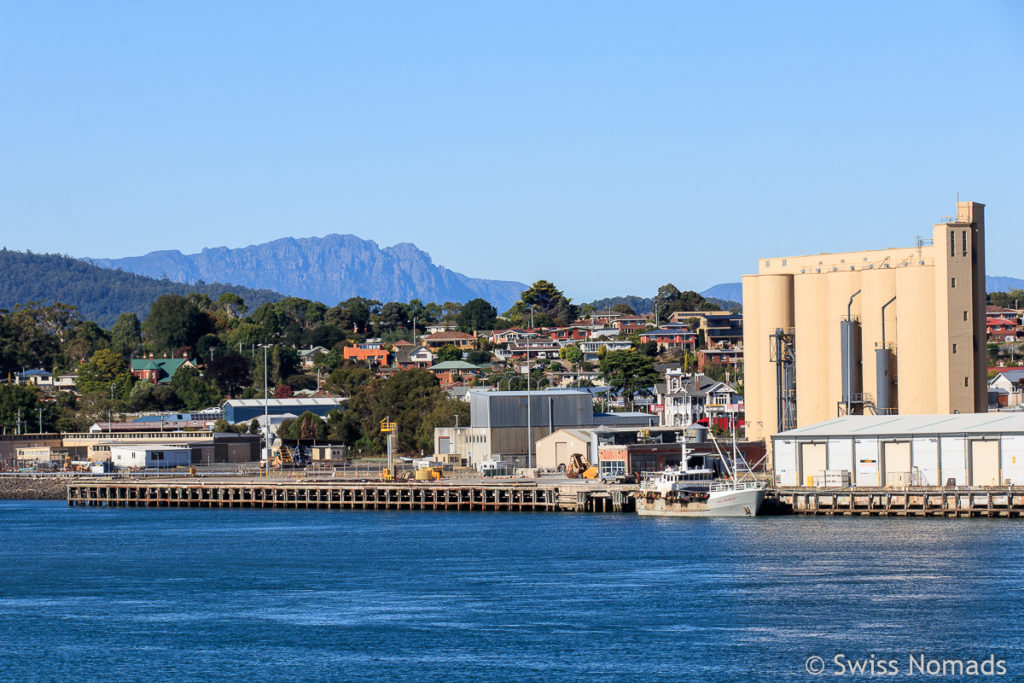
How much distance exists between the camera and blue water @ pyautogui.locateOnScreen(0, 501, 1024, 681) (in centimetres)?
4166

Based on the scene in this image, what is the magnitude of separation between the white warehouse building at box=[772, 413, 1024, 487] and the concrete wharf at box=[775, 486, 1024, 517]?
3.96ft

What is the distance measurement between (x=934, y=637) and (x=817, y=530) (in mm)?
25054

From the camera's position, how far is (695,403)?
13262 cm

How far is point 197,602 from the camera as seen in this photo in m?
52.7

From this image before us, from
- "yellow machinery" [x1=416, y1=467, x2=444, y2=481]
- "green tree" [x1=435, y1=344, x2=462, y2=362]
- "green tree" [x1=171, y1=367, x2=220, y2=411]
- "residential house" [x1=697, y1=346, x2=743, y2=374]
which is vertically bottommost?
"yellow machinery" [x1=416, y1=467, x2=444, y2=481]

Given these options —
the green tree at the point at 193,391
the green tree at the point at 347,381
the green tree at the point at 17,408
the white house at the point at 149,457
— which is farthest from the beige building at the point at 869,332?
the green tree at the point at 193,391

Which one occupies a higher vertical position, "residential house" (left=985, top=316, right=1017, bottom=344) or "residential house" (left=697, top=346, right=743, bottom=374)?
"residential house" (left=985, top=316, right=1017, bottom=344)

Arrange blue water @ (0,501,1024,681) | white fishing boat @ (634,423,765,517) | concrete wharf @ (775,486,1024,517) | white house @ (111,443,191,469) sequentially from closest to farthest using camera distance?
blue water @ (0,501,1024,681) → concrete wharf @ (775,486,1024,517) → white fishing boat @ (634,423,765,517) → white house @ (111,443,191,469)

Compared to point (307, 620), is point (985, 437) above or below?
above

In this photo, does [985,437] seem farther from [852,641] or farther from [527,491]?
[852,641]

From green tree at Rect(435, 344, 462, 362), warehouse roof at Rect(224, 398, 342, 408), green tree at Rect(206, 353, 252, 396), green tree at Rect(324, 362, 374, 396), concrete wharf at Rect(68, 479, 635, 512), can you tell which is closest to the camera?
concrete wharf at Rect(68, 479, 635, 512)

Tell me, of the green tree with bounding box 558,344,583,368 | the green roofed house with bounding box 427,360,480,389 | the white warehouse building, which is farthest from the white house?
the green tree with bounding box 558,344,583,368

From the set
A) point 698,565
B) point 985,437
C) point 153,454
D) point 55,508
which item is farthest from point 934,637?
point 153,454

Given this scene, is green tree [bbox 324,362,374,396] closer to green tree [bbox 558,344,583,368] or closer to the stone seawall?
green tree [bbox 558,344,583,368]
